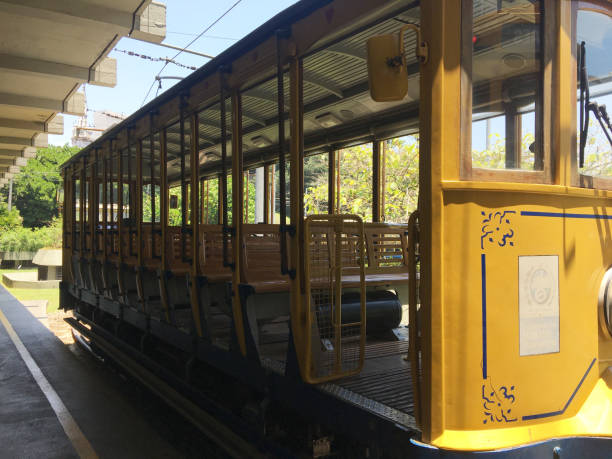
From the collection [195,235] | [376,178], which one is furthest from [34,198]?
[195,235]

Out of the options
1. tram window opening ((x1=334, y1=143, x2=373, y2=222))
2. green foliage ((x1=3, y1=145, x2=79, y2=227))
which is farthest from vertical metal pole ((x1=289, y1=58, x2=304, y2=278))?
green foliage ((x1=3, y1=145, x2=79, y2=227))

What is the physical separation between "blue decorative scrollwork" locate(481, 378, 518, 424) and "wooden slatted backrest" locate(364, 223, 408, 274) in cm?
250

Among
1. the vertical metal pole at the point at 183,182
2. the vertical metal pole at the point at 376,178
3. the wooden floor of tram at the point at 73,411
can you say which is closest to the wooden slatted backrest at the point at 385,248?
the vertical metal pole at the point at 376,178

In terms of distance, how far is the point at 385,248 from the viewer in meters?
5.29

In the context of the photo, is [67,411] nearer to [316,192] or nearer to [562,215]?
[562,215]

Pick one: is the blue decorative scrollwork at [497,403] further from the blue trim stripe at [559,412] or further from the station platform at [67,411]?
the station platform at [67,411]

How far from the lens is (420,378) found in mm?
2545

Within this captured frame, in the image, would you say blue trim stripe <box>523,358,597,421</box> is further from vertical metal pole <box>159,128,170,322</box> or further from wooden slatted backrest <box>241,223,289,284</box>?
vertical metal pole <box>159,128,170,322</box>

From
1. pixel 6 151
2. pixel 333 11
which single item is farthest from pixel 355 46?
pixel 6 151

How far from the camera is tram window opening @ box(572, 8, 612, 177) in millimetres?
2590

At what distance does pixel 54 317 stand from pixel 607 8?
464 inches

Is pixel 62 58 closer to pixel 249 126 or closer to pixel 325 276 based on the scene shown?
pixel 249 126

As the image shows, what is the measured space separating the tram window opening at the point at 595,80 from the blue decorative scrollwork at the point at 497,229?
56 centimetres

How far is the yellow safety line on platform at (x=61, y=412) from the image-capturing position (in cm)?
441
